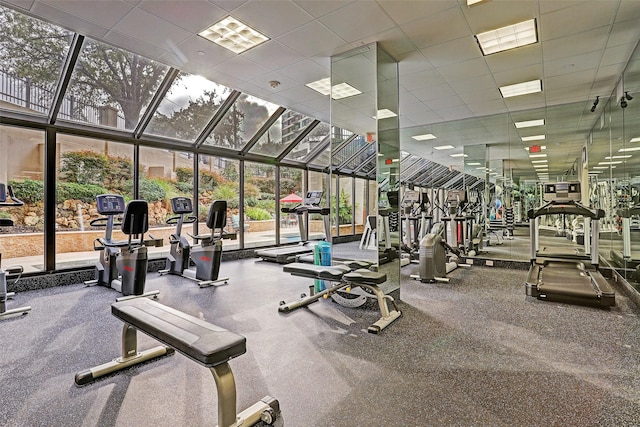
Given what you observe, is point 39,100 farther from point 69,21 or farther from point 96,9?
point 96,9

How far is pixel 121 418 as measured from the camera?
1858mm

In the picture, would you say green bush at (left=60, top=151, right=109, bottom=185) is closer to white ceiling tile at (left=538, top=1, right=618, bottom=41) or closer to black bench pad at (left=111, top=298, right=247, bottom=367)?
black bench pad at (left=111, top=298, right=247, bottom=367)

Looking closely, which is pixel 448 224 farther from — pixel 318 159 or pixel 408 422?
pixel 408 422

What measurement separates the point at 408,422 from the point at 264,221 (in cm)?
688

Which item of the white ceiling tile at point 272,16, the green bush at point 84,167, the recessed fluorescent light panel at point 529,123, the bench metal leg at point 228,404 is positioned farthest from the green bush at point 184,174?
the recessed fluorescent light panel at point 529,123

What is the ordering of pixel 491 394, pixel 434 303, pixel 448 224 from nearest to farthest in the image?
pixel 491 394 < pixel 434 303 < pixel 448 224

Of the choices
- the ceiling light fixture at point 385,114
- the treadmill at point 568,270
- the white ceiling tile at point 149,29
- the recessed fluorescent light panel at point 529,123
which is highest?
the white ceiling tile at point 149,29

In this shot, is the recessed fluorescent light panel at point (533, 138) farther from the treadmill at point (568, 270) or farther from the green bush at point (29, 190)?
the green bush at point (29, 190)

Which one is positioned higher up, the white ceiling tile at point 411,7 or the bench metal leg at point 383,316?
the white ceiling tile at point 411,7

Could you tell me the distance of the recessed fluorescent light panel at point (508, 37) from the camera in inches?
141

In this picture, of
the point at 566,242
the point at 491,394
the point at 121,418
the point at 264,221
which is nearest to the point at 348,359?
the point at 491,394

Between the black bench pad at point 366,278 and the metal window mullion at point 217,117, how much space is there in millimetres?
4165

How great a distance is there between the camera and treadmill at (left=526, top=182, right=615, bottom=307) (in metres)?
3.80

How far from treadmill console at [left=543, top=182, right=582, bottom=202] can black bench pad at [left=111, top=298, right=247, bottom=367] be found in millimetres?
5287
